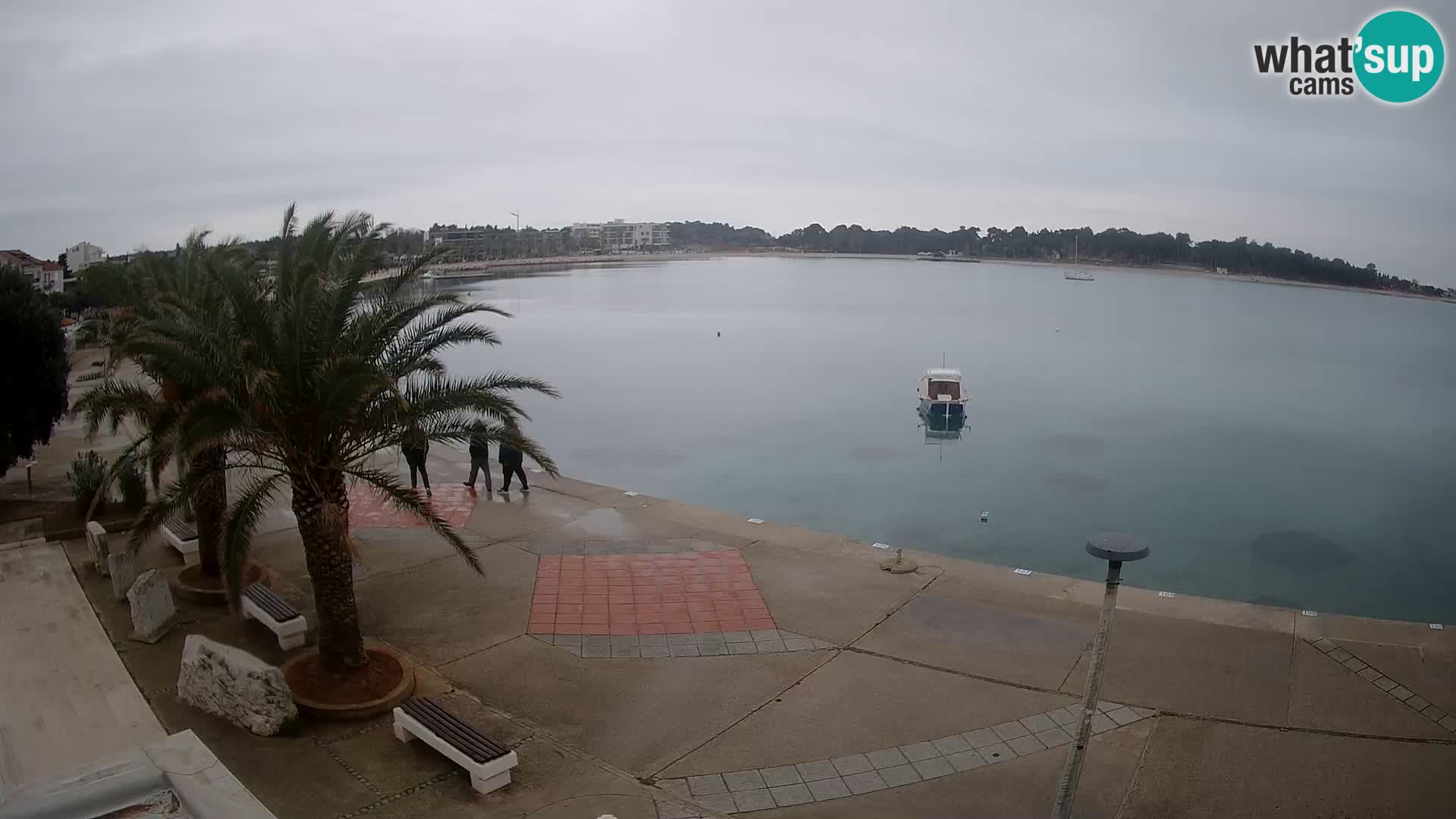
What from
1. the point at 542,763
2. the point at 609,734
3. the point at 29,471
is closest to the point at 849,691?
the point at 609,734

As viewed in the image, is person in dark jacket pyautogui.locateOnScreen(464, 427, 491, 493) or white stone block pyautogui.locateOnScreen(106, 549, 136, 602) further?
person in dark jacket pyautogui.locateOnScreen(464, 427, 491, 493)

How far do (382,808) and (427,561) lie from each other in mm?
5784

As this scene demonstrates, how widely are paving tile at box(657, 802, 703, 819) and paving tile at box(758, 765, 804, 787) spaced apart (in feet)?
2.28

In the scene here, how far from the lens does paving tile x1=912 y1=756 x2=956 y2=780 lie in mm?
7172

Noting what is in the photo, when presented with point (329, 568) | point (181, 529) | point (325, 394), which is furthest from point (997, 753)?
point (181, 529)

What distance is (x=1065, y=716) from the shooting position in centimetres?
809

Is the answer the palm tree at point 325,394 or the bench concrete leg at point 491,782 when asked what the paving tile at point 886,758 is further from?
the palm tree at point 325,394

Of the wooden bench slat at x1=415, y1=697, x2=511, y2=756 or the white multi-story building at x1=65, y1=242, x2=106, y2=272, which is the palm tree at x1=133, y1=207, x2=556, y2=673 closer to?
the wooden bench slat at x1=415, y1=697, x2=511, y2=756

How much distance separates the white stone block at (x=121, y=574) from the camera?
400 inches

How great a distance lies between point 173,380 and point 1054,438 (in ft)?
91.1

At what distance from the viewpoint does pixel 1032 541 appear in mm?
19688

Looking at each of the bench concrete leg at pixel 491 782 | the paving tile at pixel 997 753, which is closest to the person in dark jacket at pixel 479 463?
the bench concrete leg at pixel 491 782

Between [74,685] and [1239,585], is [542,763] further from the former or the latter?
[1239,585]

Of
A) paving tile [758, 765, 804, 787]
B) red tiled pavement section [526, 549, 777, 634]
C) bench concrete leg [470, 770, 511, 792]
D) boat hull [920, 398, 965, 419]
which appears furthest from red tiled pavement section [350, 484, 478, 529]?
boat hull [920, 398, 965, 419]
